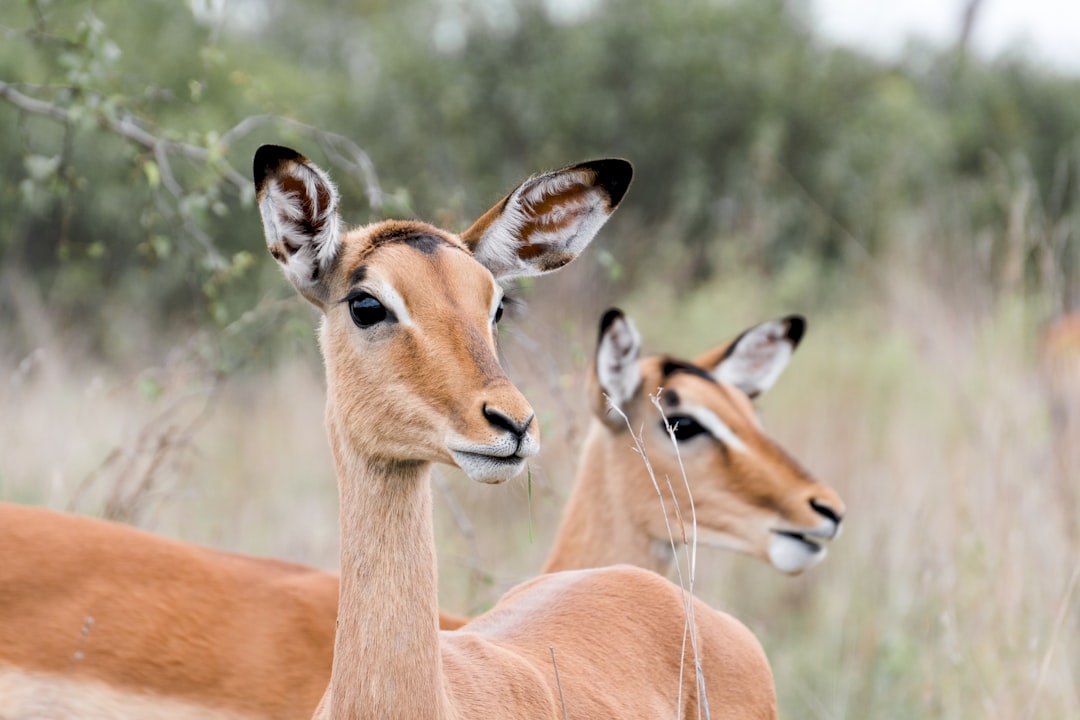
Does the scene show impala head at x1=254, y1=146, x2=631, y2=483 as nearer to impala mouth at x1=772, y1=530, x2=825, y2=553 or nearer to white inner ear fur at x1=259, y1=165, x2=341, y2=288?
white inner ear fur at x1=259, y1=165, x2=341, y2=288

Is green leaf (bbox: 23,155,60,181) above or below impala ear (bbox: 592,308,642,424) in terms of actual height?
above

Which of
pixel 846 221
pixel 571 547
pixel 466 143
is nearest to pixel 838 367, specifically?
pixel 846 221

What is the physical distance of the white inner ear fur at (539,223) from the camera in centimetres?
324

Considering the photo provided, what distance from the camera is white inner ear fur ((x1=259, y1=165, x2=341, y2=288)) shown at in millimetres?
2949

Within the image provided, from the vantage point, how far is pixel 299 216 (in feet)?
9.94

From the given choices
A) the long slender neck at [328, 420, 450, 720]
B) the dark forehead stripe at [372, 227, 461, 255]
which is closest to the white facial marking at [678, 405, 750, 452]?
the dark forehead stripe at [372, 227, 461, 255]

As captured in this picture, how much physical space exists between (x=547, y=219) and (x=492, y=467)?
0.97 metres

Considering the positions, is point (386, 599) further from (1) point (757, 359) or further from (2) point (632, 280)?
(2) point (632, 280)

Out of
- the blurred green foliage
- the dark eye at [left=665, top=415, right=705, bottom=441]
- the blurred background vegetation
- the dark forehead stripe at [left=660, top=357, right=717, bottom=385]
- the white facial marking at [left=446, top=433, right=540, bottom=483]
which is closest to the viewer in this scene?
the white facial marking at [left=446, top=433, right=540, bottom=483]

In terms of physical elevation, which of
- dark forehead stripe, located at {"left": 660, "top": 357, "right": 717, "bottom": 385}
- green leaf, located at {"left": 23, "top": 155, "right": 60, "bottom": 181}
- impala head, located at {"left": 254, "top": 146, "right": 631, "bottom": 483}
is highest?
green leaf, located at {"left": 23, "top": 155, "right": 60, "bottom": 181}

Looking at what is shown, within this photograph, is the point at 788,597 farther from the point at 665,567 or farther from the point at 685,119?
the point at 685,119

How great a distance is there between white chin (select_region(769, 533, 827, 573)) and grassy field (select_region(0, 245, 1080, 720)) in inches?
17.5

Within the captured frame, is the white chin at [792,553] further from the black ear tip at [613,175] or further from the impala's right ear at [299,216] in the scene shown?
the impala's right ear at [299,216]

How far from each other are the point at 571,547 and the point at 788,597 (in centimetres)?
376
